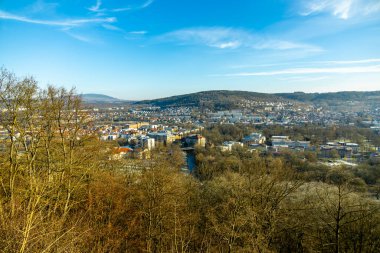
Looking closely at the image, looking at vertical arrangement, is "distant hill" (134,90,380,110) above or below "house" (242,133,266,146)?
above

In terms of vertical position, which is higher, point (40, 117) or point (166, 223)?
point (40, 117)

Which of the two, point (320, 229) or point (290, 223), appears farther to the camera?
point (290, 223)

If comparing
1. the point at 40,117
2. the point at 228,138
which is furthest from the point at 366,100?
the point at 40,117

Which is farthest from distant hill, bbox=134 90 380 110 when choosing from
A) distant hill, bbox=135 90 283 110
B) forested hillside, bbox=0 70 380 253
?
forested hillside, bbox=0 70 380 253

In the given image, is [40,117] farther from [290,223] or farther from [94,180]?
[290,223]

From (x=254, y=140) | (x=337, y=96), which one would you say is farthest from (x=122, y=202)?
(x=337, y=96)

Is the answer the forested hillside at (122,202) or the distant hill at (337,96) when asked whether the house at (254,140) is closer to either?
the forested hillside at (122,202)

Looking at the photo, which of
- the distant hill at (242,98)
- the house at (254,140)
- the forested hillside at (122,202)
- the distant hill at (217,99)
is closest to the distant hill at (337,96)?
the distant hill at (242,98)

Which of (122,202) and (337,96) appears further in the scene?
(337,96)

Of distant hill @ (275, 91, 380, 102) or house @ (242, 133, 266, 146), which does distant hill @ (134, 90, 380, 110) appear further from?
house @ (242, 133, 266, 146)

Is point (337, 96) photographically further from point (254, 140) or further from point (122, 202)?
point (122, 202)

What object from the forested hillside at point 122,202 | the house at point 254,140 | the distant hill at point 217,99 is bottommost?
the house at point 254,140
